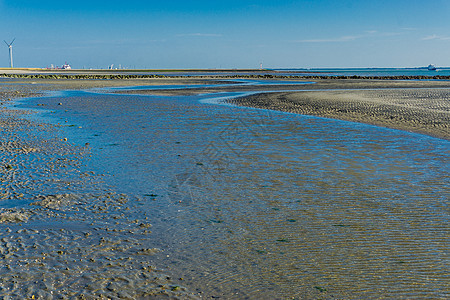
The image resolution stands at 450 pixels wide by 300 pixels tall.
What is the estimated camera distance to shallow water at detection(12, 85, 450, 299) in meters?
5.85

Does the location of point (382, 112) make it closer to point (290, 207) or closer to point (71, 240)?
point (290, 207)

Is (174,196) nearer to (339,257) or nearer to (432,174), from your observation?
(339,257)

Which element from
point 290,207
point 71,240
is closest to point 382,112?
point 290,207

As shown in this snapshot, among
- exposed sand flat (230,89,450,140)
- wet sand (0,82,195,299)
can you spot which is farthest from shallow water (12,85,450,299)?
exposed sand flat (230,89,450,140)

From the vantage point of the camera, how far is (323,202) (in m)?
9.08

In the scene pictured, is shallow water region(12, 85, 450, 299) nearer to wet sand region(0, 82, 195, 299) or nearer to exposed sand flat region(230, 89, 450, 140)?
wet sand region(0, 82, 195, 299)

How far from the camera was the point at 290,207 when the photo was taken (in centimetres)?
877

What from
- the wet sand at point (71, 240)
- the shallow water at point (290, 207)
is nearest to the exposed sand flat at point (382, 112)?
the shallow water at point (290, 207)

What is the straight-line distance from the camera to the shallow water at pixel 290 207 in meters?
5.85


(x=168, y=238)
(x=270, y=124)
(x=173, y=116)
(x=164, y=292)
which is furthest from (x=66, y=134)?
(x=164, y=292)

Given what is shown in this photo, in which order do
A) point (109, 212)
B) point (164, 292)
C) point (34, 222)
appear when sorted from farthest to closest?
1. point (109, 212)
2. point (34, 222)
3. point (164, 292)

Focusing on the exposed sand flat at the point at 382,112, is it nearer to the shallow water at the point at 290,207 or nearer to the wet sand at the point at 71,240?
the shallow water at the point at 290,207

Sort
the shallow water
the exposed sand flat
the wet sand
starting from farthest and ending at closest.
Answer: the exposed sand flat → the shallow water → the wet sand

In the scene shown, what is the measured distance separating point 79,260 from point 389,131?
16.3 m
